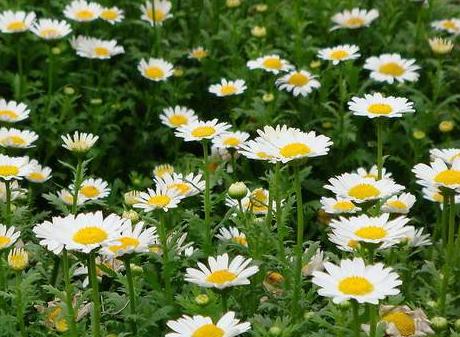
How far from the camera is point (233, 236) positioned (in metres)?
3.50

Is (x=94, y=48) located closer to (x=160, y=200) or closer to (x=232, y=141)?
(x=232, y=141)

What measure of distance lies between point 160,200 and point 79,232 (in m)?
0.49

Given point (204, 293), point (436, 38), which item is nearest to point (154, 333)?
point (204, 293)

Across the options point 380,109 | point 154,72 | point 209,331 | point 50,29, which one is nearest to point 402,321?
point 209,331

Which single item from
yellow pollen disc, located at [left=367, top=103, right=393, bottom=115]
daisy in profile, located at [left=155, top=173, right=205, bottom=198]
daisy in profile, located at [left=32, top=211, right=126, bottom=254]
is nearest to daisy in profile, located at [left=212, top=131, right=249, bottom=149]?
daisy in profile, located at [left=155, top=173, right=205, bottom=198]

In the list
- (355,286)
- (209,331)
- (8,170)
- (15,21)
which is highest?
(15,21)

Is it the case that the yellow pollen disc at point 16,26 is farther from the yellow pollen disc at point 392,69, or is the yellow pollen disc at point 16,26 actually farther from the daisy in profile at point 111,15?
the yellow pollen disc at point 392,69

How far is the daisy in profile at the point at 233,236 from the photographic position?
3.41 meters

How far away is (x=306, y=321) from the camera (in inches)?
116

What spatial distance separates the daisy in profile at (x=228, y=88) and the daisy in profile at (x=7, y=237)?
1759 mm

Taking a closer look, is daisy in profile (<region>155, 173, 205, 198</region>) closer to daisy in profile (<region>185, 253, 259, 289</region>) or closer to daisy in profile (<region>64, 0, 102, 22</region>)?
daisy in profile (<region>185, 253, 259, 289</region>)

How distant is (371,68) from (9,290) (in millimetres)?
2422

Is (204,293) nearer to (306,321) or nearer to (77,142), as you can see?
(306,321)

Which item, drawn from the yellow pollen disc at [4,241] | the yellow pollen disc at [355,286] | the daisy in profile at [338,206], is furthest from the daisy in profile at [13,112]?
the yellow pollen disc at [355,286]
